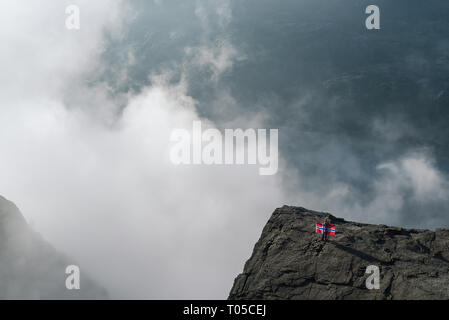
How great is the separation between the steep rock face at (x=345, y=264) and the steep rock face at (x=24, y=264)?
105125 millimetres

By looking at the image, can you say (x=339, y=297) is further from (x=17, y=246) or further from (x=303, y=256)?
(x=17, y=246)

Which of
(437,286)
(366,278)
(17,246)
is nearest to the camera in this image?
(437,286)

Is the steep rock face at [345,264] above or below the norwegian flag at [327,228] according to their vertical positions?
below

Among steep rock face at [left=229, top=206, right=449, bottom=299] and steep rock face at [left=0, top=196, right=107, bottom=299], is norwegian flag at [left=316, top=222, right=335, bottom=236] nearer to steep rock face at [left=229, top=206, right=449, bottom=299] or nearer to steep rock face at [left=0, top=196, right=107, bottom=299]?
steep rock face at [left=229, top=206, right=449, bottom=299]

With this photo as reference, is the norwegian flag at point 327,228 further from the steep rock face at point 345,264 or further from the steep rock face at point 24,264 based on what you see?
the steep rock face at point 24,264

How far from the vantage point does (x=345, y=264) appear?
152 ft

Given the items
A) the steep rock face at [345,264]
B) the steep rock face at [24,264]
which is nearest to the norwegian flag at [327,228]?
the steep rock face at [345,264]

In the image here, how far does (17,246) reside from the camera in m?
125

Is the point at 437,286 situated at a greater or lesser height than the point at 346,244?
lesser

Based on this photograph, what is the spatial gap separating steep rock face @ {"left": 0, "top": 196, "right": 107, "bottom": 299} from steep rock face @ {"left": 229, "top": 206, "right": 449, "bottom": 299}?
105m

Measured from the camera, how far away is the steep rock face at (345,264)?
140ft
